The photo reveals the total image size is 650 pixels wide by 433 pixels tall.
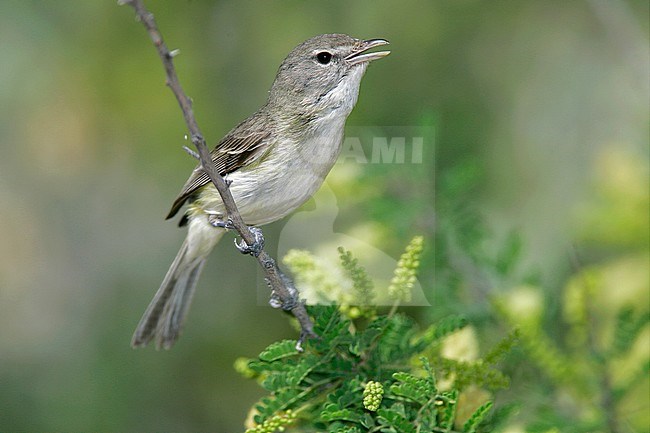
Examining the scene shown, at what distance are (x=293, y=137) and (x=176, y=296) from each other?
1126 mm

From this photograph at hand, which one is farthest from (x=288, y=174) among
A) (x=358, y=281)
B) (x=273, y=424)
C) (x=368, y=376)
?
(x=273, y=424)

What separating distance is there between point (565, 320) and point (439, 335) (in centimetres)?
137

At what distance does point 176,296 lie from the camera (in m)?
3.77

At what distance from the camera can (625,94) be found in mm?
5633

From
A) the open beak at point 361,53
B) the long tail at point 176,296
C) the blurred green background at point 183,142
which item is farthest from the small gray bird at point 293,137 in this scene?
the blurred green background at point 183,142

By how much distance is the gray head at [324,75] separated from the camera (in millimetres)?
3068

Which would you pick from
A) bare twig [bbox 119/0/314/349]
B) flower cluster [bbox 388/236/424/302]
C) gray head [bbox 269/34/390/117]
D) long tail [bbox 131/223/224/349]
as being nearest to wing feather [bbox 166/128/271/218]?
gray head [bbox 269/34/390/117]

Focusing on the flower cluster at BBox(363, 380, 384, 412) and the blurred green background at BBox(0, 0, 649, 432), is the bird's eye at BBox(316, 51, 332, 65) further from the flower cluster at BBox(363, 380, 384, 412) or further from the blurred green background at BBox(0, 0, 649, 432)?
the flower cluster at BBox(363, 380, 384, 412)

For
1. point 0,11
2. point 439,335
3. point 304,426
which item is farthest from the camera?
point 0,11

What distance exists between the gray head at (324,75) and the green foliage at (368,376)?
88 centimetres

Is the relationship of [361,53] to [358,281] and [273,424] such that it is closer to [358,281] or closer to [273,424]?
[358,281]

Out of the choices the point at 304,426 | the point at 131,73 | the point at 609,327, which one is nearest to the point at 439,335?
the point at 304,426

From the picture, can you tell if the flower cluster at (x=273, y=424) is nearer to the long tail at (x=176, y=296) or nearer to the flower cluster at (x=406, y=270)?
the flower cluster at (x=406, y=270)

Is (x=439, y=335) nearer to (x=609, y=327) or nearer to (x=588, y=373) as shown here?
(x=588, y=373)
